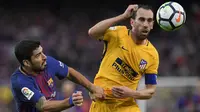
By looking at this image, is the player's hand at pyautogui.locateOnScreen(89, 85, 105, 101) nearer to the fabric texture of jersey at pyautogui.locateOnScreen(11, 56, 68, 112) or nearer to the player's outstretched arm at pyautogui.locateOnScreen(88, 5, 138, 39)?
the fabric texture of jersey at pyautogui.locateOnScreen(11, 56, 68, 112)

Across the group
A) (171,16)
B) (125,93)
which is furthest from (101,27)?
(171,16)

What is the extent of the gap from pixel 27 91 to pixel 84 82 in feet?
2.55

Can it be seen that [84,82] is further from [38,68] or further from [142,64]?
[142,64]

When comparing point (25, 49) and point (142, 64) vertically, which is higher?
point (25, 49)

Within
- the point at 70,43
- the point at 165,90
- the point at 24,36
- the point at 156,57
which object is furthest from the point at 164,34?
the point at 156,57

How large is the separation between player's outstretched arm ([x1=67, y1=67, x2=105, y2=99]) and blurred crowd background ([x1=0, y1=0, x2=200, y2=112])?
739cm

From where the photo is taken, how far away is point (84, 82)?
7.18m

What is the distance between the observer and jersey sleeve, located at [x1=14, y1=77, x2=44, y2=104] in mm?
6661

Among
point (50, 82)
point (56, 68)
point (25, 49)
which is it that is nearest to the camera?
Result: point (25, 49)

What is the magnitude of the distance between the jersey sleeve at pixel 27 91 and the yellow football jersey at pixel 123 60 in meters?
1.26

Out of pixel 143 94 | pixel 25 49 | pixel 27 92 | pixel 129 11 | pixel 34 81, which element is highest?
pixel 129 11

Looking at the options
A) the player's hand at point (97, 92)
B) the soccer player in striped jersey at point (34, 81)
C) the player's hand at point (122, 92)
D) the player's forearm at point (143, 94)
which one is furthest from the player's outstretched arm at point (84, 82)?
the player's forearm at point (143, 94)

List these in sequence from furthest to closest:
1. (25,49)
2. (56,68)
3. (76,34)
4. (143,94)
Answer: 1. (76,34)
2. (143,94)
3. (56,68)
4. (25,49)

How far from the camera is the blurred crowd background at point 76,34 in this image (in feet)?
52.9
